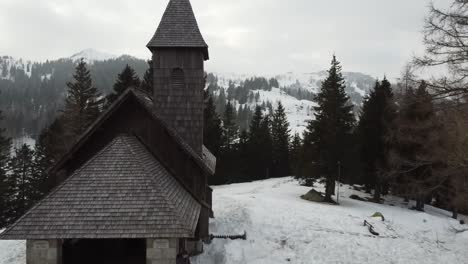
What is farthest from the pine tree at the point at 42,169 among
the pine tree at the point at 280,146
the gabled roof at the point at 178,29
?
the pine tree at the point at 280,146

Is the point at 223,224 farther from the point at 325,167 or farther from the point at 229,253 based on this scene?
the point at 325,167

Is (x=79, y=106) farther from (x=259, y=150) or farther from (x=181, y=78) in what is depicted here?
(x=259, y=150)

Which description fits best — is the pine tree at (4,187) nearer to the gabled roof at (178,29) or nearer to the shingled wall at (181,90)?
the shingled wall at (181,90)

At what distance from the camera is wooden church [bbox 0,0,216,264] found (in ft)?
28.1

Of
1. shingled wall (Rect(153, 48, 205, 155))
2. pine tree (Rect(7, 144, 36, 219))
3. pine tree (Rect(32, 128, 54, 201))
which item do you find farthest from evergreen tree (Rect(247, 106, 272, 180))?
shingled wall (Rect(153, 48, 205, 155))

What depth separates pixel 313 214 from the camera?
2053cm

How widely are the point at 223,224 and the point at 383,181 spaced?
18.8 meters

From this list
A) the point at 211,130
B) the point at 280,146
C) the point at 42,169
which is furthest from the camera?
the point at 280,146

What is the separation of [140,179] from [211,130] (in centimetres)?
2743

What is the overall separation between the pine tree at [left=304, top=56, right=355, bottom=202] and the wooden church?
564 inches

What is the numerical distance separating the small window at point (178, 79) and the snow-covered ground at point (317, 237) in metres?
7.22

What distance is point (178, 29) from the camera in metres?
Result: 13.3

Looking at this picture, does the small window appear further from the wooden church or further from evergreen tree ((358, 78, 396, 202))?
evergreen tree ((358, 78, 396, 202))

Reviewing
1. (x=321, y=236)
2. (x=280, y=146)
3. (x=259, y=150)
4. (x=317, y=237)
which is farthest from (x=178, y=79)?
(x=280, y=146)
